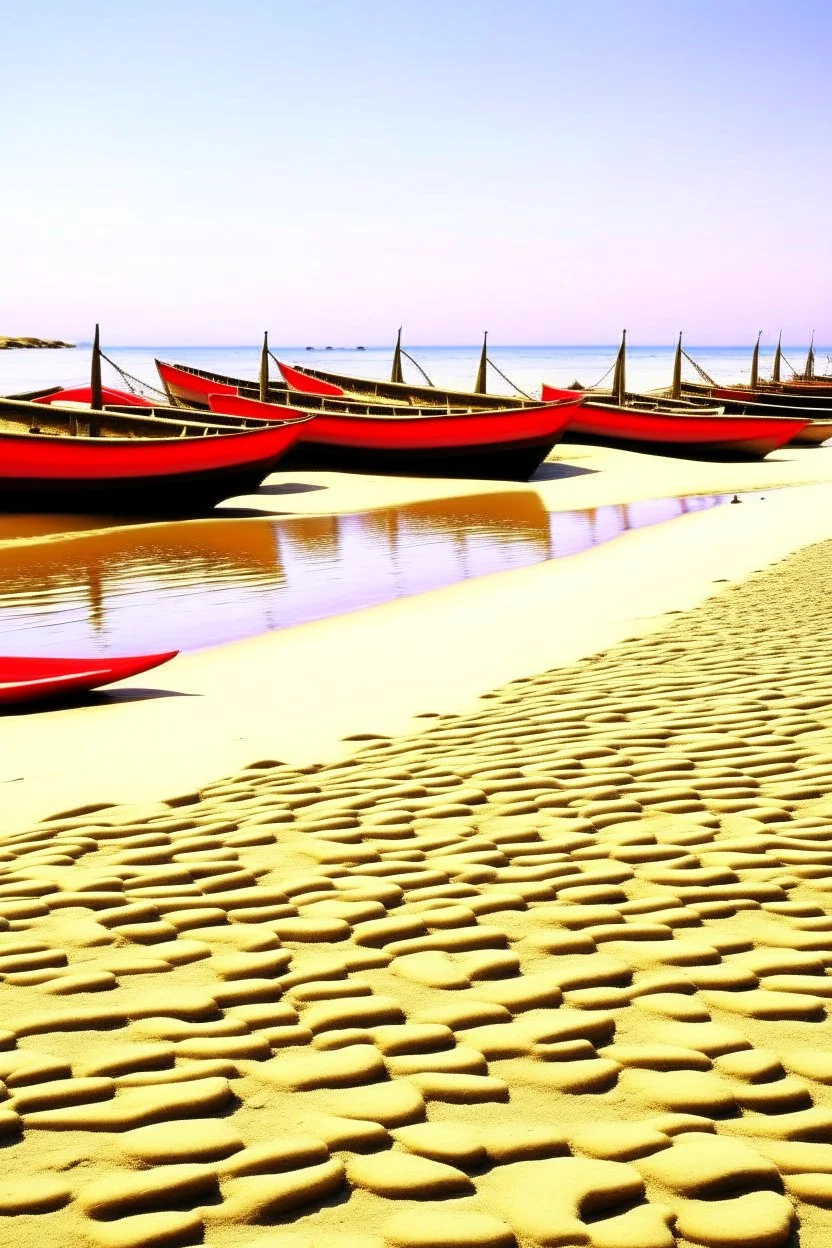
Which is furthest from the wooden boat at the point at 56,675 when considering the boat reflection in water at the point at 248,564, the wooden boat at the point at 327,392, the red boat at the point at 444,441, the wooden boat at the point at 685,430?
the wooden boat at the point at 685,430

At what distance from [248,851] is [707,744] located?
91.1 inches

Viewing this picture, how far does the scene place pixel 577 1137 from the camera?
2.38 m

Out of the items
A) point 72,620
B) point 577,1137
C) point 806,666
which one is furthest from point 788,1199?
point 72,620

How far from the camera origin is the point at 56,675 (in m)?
8.26

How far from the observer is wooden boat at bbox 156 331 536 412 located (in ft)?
96.4

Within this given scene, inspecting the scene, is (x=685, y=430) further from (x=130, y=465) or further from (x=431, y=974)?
(x=431, y=974)

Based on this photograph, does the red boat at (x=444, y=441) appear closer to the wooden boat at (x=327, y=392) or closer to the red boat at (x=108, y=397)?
the wooden boat at (x=327, y=392)

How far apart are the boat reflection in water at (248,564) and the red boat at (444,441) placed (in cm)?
277

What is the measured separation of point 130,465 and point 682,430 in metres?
15.6

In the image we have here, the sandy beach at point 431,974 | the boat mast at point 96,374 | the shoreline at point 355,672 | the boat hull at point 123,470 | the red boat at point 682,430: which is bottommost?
the shoreline at point 355,672

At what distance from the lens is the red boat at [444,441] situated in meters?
26.0

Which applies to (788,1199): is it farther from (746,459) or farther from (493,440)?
(746,459)

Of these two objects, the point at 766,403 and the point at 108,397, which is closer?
the point at 108,397

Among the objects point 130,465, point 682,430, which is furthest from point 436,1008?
point 682,430
